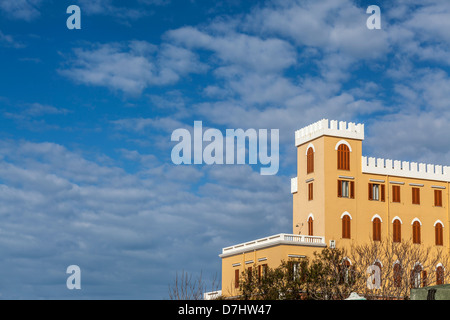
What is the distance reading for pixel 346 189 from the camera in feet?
180

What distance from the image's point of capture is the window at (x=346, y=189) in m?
54.4

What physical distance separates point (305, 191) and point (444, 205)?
12662 mm

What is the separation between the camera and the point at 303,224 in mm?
55844

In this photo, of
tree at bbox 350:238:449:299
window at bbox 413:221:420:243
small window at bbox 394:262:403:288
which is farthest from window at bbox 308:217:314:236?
window at bbox 413:221:420:243

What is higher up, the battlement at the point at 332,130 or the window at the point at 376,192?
the battlement at the point at 332,130

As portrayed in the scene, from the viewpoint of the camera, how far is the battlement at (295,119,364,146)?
55.0 m

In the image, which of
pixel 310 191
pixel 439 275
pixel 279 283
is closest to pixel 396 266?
pixel 439 275

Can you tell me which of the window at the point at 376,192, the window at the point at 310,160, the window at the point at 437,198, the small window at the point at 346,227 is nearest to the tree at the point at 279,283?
the small window at the point at 346,227

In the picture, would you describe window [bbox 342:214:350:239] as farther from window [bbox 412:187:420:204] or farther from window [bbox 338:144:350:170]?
window [bbox 412:187:420:204]

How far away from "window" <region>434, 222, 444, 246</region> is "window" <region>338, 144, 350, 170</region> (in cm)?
994

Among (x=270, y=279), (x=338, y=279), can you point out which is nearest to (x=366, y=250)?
(x=338, y=279)

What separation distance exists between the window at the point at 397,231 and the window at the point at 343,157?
6.33 m

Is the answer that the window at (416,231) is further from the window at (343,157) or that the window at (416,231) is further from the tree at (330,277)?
the tree at (330,277)
